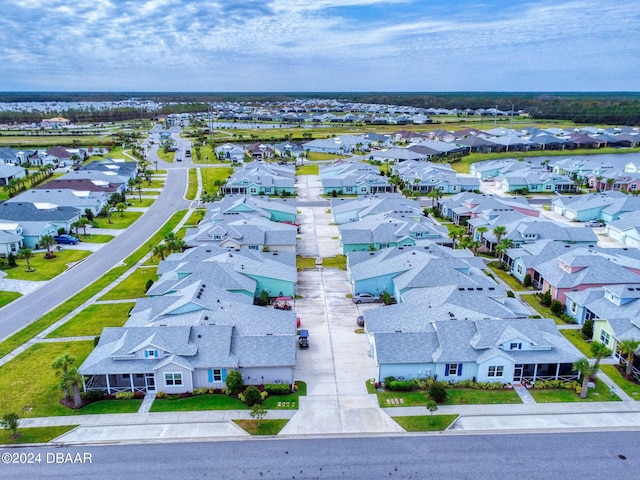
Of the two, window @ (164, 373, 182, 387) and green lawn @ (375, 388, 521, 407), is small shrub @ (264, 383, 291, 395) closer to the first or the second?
window @ (164, 373, 182, 387)

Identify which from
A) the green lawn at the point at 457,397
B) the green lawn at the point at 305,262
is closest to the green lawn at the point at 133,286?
the green lawn at the point at 305,262

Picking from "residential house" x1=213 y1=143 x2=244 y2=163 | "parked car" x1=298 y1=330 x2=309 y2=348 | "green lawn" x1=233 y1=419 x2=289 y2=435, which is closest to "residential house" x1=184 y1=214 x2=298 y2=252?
"parked car" x1=298 y1=330 x2=309 y2=348

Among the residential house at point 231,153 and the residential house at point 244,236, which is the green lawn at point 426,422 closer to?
the residential house at point 244,236

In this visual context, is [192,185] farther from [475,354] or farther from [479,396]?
[479,396]

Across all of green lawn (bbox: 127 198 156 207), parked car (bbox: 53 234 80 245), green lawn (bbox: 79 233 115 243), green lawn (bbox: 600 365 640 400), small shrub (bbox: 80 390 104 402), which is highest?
green lawn (bbox: 127 198 156 207)

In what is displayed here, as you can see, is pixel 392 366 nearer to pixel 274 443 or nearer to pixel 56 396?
pixel 274 443

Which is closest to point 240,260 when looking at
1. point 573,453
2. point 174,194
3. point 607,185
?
point 573,453

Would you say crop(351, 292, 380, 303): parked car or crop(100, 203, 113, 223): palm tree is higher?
crop(100, 203, 113, 223): palm tree

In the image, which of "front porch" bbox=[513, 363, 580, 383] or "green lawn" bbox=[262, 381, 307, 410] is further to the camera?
"front porch" bbox=[513, 363, 580, 383]
